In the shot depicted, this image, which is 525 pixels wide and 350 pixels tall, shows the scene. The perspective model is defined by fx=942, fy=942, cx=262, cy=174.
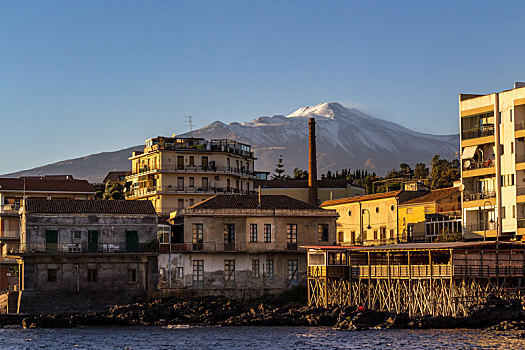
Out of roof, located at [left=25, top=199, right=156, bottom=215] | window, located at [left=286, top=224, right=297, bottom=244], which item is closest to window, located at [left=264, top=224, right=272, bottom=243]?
window, located at [left=286, top=224, right=297, bottom=244]

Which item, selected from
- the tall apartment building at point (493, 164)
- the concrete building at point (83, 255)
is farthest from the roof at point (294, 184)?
the concrete building at point (83, 255)

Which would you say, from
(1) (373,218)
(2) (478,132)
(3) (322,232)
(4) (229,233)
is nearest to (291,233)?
(3) (322,232)

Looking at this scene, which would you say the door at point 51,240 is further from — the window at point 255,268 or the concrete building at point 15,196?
the window at point 255,268

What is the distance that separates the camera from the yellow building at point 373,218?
9006 centimetres

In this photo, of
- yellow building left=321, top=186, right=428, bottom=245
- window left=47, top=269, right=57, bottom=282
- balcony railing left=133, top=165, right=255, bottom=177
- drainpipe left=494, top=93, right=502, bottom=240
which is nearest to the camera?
window left=47, top=269, right=57, bottom=282

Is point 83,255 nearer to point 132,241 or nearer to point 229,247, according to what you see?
point 132,241

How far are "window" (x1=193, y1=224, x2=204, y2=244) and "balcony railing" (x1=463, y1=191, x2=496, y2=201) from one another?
21.4 m

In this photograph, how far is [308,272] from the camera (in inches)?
2736

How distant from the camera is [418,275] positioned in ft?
203

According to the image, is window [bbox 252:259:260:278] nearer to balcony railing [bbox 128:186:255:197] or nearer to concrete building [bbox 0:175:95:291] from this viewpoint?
concrete building [bbox 0:175:95:291]

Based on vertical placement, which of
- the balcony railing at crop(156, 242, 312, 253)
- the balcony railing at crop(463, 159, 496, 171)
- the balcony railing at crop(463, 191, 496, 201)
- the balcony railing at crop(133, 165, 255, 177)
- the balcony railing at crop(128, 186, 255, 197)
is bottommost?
the balcony railing at crop(156, 242, 312, 253)

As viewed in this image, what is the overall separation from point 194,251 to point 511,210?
24.6 m

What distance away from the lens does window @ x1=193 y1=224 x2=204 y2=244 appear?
75338 mm

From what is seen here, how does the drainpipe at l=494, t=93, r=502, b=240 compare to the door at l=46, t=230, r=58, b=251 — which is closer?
the door at l=46, t=230, r=58, b=251
